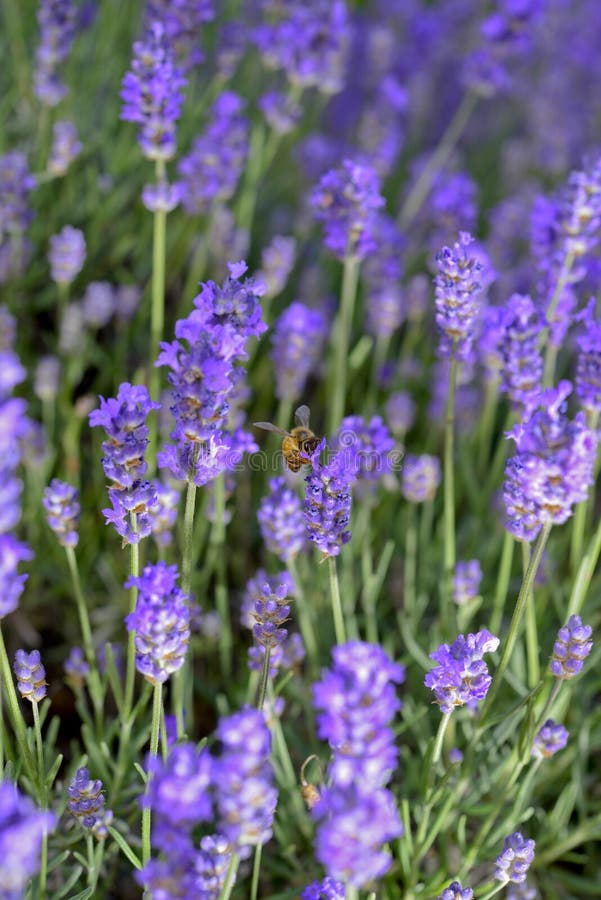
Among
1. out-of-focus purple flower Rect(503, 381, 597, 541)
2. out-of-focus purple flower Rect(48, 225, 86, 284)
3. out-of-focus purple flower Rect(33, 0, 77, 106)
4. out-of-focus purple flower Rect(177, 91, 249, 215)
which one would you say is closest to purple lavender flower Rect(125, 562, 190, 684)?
out-of-focus purple flower Rect(503, 381, 597, 541)

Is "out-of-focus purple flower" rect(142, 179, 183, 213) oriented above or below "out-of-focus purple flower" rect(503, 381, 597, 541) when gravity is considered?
above

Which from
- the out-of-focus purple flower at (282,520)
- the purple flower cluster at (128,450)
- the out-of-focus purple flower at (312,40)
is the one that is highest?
the out-of-focus purple flower at (312,40)

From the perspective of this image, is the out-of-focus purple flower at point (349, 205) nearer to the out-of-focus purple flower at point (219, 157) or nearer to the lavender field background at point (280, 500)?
the lavender field background at point (280, 500)

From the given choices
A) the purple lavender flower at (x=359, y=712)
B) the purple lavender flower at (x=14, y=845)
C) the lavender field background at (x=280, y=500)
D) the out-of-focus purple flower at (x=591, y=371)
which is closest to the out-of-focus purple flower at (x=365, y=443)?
the lavender field background at (x=280, y=500)

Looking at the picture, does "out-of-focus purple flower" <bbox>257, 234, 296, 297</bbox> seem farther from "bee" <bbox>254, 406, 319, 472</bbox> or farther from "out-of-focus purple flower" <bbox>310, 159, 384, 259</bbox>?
"bee" <bbox>254, 406, 319, 472</bbox>

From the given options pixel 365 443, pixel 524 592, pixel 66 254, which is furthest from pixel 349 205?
pixel 524 592

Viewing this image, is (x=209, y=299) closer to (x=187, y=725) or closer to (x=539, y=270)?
(x=187, y=725)

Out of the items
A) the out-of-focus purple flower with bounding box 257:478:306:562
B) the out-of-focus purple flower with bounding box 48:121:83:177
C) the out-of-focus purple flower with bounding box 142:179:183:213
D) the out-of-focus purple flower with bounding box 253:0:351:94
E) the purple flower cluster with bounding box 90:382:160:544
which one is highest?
the out-of-focus purple flower with bounding box 253:0:351:94
